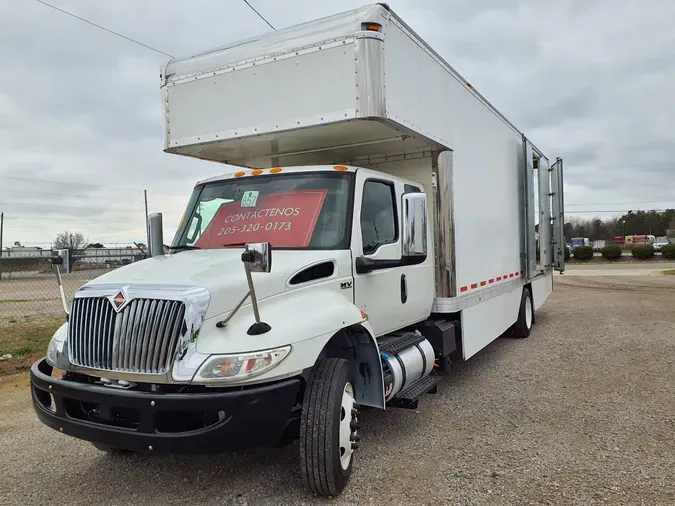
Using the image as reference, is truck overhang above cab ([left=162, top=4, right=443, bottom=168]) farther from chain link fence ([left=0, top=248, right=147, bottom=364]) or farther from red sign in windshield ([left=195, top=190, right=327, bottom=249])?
chain link fence ([left=0, top=248, right=147, bottom=364])

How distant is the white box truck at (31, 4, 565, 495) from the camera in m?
3.13

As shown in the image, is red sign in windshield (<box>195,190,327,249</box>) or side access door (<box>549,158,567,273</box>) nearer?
red sign in windshield (<box>195,190,327,249</box>)

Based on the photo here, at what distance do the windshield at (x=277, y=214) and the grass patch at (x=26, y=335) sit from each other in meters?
Answer: 5.14

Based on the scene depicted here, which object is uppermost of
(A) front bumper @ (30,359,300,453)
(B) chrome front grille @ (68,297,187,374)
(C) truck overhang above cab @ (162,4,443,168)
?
(C) truck overhang above cab @ (162,4,443,168)

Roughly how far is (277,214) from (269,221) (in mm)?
88

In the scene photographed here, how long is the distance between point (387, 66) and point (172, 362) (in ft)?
9.41

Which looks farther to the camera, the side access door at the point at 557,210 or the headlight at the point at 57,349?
the side access door at the point at 557,210

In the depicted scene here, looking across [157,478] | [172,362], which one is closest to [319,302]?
[172,362]

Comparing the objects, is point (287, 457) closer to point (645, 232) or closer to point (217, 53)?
point (217, 53)

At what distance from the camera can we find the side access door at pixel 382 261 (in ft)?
14.2

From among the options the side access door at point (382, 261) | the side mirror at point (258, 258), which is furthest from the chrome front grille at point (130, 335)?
the side access door at point (382, 261)

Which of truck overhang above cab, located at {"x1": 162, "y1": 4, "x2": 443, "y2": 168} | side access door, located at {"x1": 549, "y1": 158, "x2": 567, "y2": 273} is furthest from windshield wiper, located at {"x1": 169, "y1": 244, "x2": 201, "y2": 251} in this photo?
side access door, located at {"x1": 549, "y1": 158, "x2": 567, "y2": 273}

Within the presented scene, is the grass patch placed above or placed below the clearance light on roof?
below

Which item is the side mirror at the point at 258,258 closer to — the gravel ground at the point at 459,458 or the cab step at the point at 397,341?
the gravel ground at the point at 459,458
